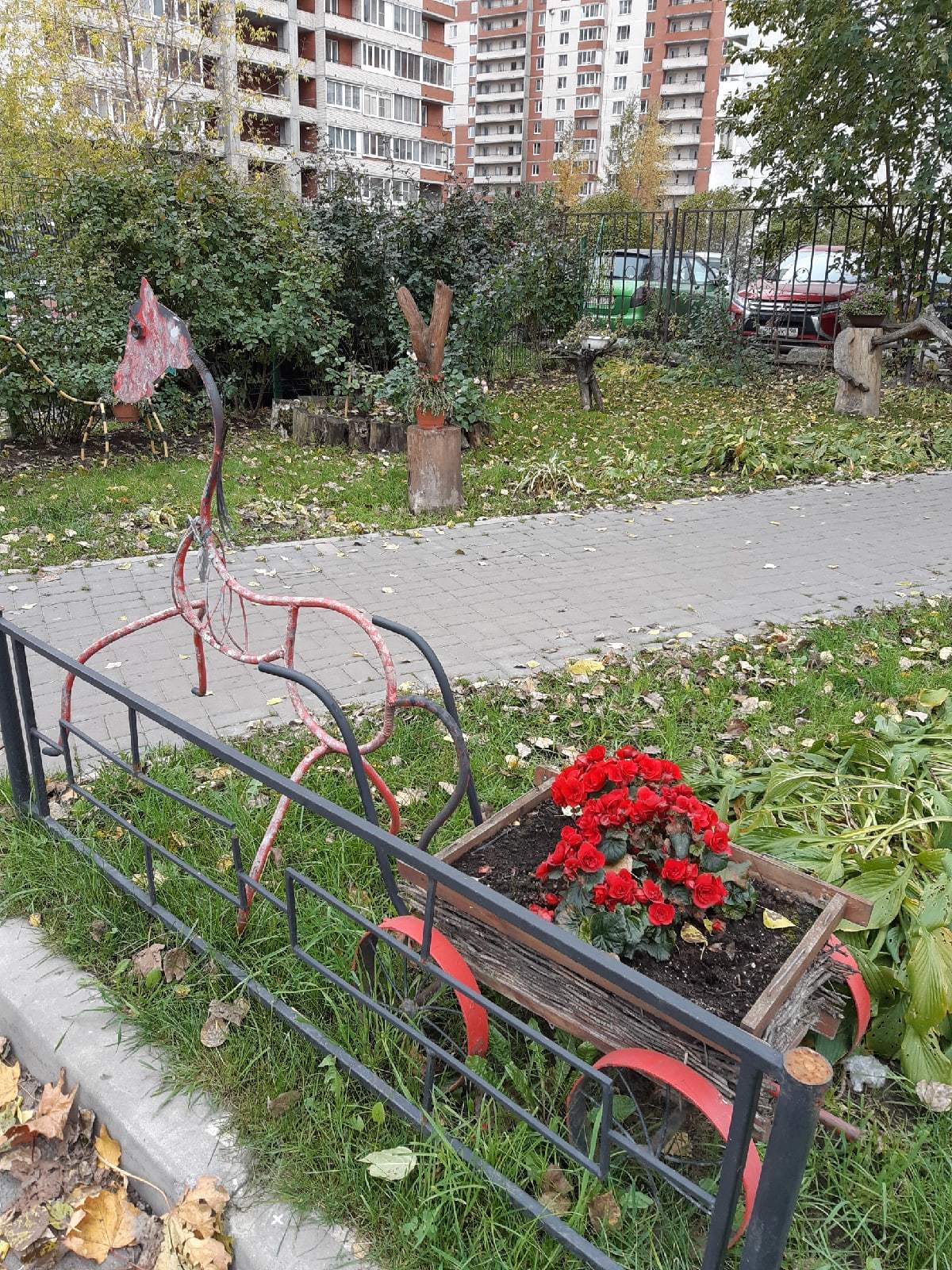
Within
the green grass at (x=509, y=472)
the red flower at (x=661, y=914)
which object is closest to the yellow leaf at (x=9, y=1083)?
the red flower at (x=661, y=914)

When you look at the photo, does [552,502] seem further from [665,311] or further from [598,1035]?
[665,311]

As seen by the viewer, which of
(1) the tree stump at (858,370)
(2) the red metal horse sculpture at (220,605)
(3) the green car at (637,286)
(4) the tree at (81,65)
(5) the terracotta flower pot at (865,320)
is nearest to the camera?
(2) the red metal horse sculpture at (220,605)

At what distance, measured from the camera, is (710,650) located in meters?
4.76

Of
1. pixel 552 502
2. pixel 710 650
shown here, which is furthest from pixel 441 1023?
pixel 552 502

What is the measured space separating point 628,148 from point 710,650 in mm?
58674

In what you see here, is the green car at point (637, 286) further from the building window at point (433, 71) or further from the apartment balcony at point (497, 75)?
the apartment balcony at point (497, 75)

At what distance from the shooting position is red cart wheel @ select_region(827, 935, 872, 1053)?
209 centimetres

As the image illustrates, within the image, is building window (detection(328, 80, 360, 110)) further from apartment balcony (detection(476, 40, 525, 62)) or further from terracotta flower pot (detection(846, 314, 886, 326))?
terracotta flower pot (detection(846, 314, 886, 326))

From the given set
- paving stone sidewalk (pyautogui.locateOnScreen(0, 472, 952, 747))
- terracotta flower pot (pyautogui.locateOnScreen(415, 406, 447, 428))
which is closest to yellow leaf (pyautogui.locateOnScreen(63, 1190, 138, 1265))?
paving stone sidewalk (pyautogui.locateOnScreen(0, 472, 952, 747))

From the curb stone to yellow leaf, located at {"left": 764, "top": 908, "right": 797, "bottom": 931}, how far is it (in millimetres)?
1063

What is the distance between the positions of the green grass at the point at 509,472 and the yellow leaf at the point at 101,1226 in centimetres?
469

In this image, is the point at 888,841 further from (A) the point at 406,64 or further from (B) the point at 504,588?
(A) the point at 406,64

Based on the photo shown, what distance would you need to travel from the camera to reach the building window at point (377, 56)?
5712 cm

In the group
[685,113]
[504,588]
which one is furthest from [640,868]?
[685,113]
